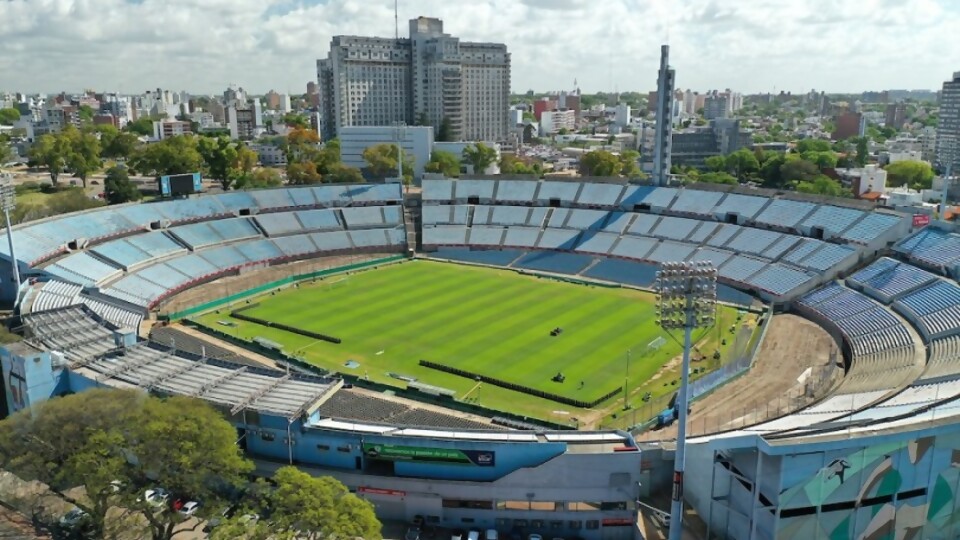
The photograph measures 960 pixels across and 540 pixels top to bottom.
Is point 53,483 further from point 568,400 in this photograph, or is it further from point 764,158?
point 764,158

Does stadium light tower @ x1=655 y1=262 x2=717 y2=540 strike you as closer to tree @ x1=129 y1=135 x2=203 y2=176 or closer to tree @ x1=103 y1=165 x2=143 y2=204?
tree @ x1=103 y1=165 x2=143 y2=204

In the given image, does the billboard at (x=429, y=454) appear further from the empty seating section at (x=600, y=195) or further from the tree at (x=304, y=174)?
the tree at (x=304, y=174)

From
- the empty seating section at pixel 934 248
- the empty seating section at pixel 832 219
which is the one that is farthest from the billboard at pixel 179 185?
the empty seating section at pixel 934 248

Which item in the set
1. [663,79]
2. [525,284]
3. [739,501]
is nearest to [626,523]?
[739,501]

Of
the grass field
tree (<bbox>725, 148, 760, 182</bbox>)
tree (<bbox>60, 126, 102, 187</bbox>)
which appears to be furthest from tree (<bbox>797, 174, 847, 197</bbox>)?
tree (<bbox>60, 126, 102, 187</bbox>)

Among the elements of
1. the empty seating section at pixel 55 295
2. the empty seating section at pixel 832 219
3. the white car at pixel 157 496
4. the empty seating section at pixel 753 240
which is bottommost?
the white car at pixel 157 496
